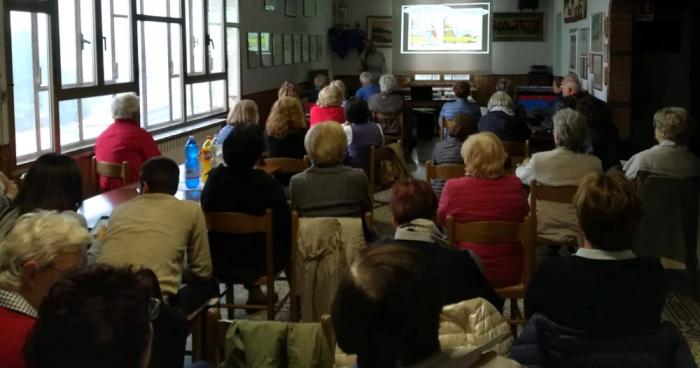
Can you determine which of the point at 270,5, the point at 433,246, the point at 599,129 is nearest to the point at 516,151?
the point at 599,129

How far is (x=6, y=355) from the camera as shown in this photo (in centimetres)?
197

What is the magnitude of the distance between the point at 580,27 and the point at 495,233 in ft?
27.7

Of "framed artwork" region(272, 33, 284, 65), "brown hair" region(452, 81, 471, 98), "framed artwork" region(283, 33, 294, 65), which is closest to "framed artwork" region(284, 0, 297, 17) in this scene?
"framed artwork" region(283, 33, 294, 65)

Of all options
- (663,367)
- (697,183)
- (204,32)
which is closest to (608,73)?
(697,183)

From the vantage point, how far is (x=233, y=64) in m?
10.6

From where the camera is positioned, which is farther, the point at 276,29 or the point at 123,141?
the point at 276,29

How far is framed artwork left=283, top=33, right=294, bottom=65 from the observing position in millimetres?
12706

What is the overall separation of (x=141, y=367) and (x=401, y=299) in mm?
557

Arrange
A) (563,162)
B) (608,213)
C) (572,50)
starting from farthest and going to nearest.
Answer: (572,50), (563,162), (608,213)

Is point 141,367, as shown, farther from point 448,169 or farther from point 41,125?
point 41,125

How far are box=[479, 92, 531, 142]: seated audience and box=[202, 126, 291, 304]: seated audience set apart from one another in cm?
338

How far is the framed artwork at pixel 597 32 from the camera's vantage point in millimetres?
8992

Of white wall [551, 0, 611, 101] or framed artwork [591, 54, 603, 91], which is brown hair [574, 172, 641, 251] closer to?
white wall [551, 0, 611, 101]

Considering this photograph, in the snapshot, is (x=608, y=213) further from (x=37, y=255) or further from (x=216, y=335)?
(x=37, y=255)
